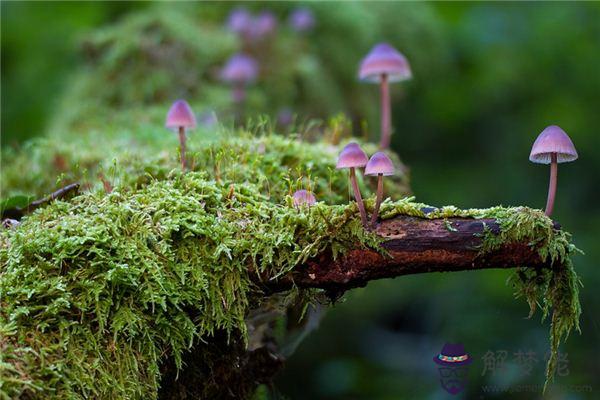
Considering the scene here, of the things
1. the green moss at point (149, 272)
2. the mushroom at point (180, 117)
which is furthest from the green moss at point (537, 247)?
the mushroom at point (180, 117)

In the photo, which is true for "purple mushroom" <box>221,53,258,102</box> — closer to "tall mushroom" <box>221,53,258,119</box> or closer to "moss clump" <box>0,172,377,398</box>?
"tall mushroom" <box>221,53,258,119</box>

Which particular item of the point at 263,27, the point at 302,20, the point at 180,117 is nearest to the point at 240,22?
the point at 263,27

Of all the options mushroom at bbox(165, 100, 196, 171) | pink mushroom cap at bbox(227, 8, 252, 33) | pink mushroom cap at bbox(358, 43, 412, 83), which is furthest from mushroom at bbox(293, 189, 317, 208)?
pink mushroom cap at bbox(227, 8, 252, 33)

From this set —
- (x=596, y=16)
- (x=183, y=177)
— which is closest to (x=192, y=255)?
(x=183, y=177)

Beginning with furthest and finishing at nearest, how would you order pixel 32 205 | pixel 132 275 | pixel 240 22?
pixel 240 22 < pixel 32 205 < pixel 132 275

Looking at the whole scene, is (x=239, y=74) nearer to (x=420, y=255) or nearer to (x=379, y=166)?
(x=379, y=166)

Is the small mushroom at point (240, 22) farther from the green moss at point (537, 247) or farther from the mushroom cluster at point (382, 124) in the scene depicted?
the green moss at point (537, 247)
